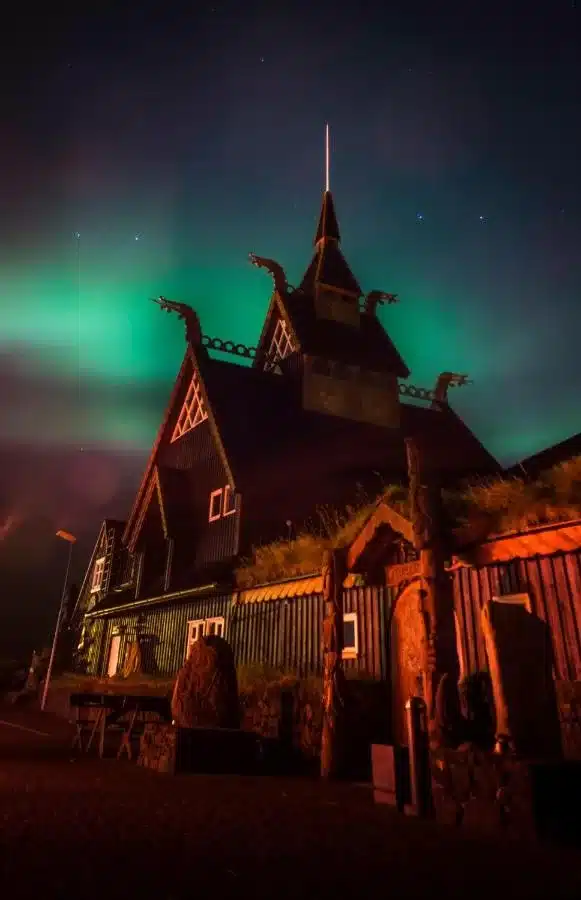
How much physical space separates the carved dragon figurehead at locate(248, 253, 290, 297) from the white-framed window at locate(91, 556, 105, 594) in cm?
1598

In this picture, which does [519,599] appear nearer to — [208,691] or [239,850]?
[208,691]

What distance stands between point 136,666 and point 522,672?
Answer: 17.3m

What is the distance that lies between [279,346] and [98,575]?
49.4 feet

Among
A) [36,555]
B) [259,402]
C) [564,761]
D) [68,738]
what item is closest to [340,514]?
[259,402]

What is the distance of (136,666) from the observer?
2066cm

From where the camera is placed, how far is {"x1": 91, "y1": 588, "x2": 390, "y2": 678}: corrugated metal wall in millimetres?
11516

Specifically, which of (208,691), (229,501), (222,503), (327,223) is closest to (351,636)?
(208,691)

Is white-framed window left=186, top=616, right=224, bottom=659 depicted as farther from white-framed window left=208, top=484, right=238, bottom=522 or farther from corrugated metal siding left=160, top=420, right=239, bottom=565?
white-framed window left=208, top=484, right=238, bottom=522

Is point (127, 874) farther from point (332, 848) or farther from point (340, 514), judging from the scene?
point (340, 514)

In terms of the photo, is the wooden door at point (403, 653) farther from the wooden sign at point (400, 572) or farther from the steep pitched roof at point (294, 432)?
the steep pitched roof at point (294, 432)

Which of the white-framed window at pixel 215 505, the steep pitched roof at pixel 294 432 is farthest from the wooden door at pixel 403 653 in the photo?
the white-framed window at pixel 215 505

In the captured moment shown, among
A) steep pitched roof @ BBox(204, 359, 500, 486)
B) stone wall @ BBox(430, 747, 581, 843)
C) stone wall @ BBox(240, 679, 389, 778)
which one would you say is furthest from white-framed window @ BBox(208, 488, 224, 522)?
stone wall @ BBox(430, 747, 581, 843)

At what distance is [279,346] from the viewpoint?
26.0 metres

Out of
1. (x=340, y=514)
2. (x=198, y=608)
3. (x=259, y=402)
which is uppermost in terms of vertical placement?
(x=259, y=402)
